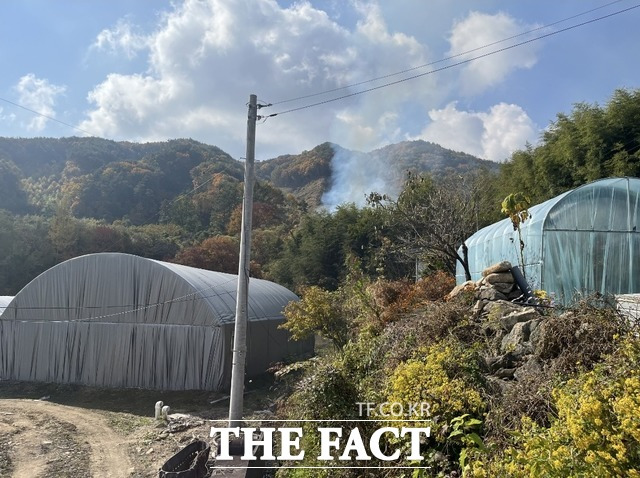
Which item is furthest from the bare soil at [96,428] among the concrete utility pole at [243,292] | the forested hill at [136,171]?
the forested hill at [136,171]

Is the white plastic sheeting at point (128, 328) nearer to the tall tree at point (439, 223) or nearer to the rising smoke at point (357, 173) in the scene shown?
the tall tree at point (439, 223)

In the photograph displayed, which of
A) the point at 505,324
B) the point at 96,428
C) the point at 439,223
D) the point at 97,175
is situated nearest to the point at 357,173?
the point at 97,175

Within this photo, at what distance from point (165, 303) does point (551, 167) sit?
14098 millimetres

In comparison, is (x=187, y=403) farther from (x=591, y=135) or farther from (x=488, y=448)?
(x=591, y=135)

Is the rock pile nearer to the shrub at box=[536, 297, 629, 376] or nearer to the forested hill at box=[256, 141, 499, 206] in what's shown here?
the shrub at box=[536, 297, 629, 376]

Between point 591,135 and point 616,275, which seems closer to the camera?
point 616,275

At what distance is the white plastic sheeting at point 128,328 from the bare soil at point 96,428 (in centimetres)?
64

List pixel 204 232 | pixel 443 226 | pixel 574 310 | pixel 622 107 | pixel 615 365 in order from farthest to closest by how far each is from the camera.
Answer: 1. pixel 204 232
2. pixel 622 107
3. pixel 443 226
4. pixel 574 310
5. pixel 615 365

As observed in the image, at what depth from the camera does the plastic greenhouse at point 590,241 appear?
1005 cm

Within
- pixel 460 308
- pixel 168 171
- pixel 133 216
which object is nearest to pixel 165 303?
pixel 460 308

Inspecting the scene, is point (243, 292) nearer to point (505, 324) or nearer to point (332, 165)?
point (505, 324)

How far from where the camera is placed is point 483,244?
14477mm

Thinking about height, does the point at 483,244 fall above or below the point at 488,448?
above

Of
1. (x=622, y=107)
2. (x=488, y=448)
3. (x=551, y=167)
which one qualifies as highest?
(x=622, y=107)
